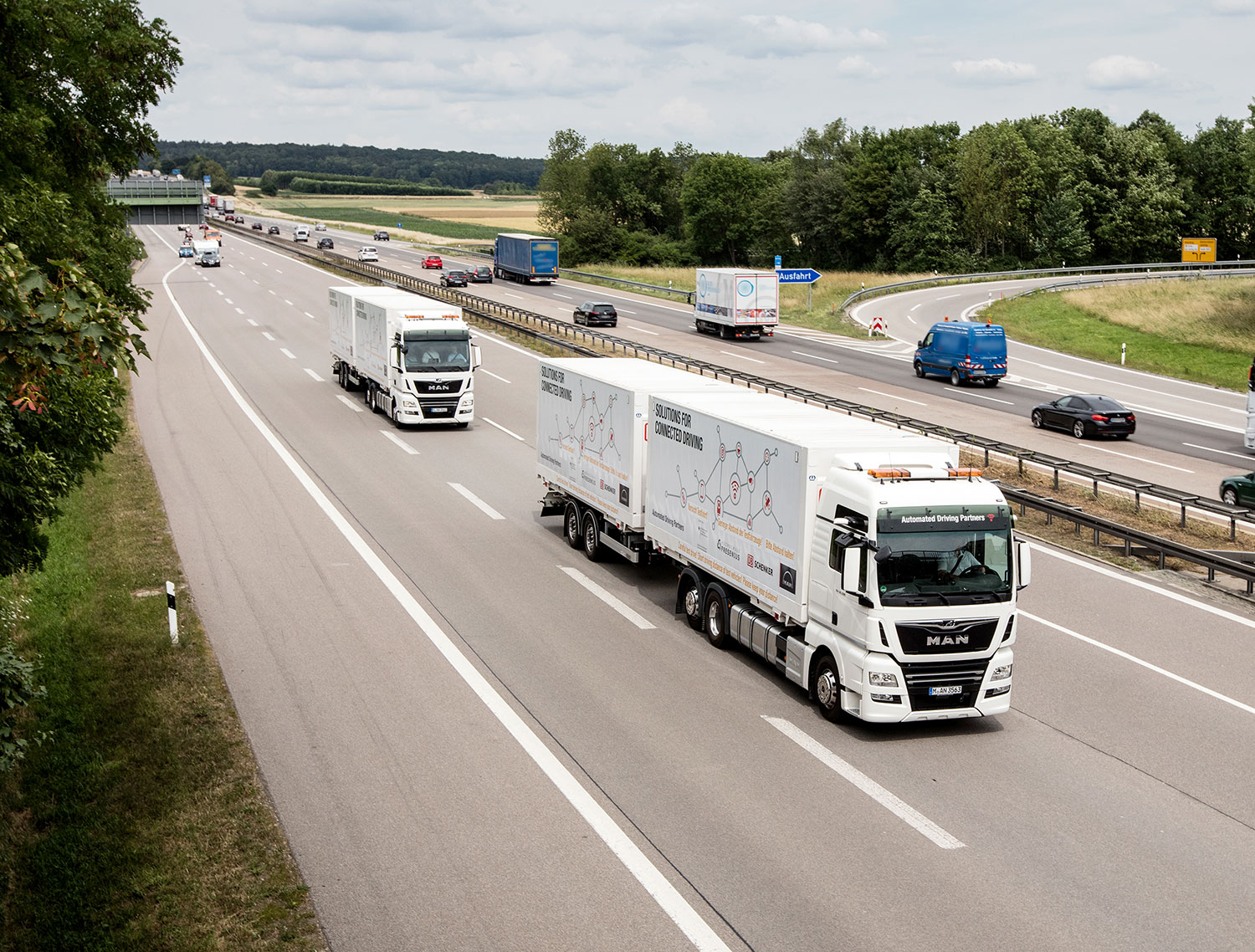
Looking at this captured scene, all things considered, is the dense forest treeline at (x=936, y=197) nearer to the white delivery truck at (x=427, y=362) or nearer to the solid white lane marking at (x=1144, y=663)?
the white delivery truck at (x=427, y=362)

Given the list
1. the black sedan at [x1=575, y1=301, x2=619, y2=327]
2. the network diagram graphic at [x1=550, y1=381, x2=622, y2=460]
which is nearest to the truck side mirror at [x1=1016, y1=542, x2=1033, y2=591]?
the network diagram graphic at [x1=550, y1=381, x2=622, y2=460]

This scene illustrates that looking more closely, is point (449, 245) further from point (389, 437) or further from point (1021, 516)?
point (1021, 516)

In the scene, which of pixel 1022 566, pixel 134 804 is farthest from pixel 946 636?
pixel 134 804

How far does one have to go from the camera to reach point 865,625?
41.8 feet

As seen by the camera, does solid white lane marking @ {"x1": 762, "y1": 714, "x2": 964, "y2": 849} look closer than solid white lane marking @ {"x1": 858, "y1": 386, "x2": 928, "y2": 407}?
Yes

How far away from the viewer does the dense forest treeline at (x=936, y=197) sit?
332ft

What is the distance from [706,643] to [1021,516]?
35.8ft

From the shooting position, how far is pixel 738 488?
15.3m

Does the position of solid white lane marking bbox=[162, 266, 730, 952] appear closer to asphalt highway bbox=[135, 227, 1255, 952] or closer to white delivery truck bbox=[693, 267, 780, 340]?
asphalt highway bbox=[135, 227, 1255, 952]

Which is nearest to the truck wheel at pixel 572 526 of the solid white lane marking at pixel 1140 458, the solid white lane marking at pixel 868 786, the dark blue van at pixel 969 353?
the solid white lane marking at pixel 868 786

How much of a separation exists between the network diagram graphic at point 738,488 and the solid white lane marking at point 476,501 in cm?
781

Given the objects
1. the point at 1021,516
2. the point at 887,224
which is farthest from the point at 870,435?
the point at 887,224

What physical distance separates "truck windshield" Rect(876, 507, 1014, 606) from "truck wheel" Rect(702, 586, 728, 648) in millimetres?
3613

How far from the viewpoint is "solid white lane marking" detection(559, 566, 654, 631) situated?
1727 centimetres
